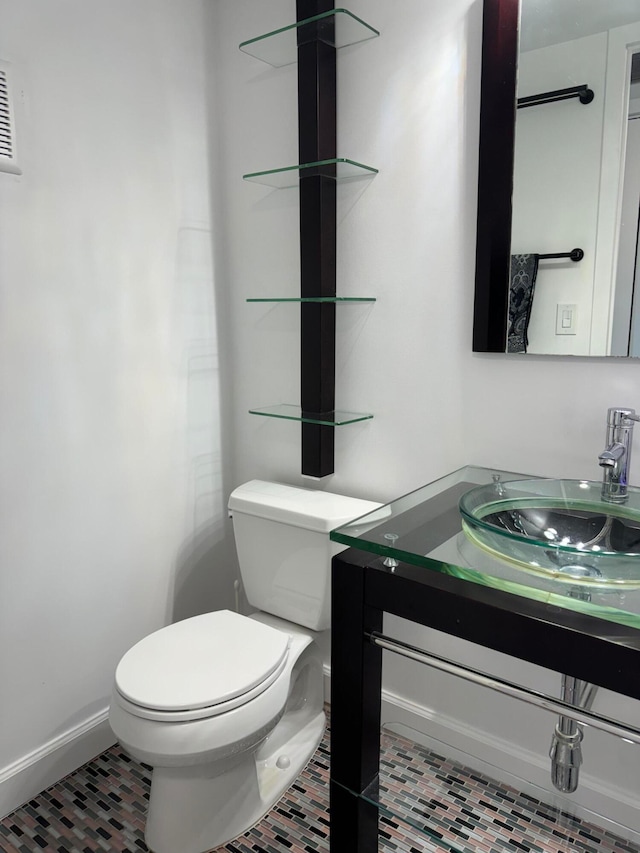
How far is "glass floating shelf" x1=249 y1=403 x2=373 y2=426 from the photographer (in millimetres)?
1816

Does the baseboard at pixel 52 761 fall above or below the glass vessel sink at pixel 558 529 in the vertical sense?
below

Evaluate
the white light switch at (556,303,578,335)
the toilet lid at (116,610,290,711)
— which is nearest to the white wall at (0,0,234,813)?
the toilet lid at (116,610,290,711)

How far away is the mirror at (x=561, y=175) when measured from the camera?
1333mm

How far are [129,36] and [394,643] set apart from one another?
1687 mm

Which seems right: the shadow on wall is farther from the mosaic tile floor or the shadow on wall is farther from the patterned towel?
the patterned towel

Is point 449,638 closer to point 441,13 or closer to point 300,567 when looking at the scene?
point 300,567

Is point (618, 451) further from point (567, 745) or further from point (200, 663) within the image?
point (200, 663)

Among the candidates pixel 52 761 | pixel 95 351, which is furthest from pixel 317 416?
pixel 52 761

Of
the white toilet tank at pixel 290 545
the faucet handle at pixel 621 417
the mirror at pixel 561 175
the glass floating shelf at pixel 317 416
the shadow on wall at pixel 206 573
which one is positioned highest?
the mirror at pixel 561 175

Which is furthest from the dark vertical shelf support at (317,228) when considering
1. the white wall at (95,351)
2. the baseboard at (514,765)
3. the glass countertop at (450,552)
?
the baseboard at (514,765)

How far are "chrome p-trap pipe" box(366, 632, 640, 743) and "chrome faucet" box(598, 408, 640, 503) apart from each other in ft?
1.51

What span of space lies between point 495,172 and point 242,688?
4.34ft

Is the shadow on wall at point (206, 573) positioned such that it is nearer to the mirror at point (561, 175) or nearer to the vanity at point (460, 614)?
the vanity at point (460, 614)

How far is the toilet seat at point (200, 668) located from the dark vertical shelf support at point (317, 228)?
1.72 ft
